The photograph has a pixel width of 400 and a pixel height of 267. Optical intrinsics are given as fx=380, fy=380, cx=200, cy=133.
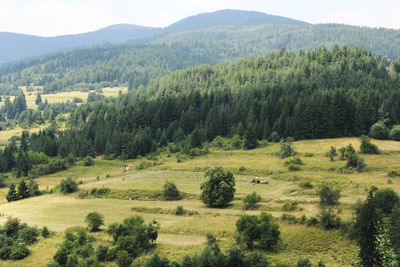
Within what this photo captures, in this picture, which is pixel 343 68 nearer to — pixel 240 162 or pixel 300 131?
pixel 300 131

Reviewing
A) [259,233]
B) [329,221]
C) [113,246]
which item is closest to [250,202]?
[259,233]

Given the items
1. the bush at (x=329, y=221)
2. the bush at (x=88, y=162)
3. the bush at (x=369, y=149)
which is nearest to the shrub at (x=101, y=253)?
the bush at (x=329, y=221)

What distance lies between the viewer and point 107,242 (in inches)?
2511

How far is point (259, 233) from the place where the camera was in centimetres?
5719

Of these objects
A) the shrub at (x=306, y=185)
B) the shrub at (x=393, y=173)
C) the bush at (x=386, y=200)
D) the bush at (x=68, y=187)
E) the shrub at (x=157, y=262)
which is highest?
the bush at (x=386, y=200)

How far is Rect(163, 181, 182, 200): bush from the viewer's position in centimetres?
8673

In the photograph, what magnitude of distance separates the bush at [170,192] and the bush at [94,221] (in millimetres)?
19532

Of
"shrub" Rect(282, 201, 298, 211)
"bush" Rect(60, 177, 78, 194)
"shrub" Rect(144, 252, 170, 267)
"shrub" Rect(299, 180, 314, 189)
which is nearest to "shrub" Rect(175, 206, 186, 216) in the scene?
"shrub" Rect(282, 201, 298, 211)

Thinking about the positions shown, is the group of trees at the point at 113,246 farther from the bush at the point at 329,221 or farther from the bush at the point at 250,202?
the bush at the point at 329,221

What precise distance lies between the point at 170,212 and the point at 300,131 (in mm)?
70527

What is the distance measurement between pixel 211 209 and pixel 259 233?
20539 millimetres

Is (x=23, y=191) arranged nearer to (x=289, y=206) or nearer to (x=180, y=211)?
(x=180, y=211)

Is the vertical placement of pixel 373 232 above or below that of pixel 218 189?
above

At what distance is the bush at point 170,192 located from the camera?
8673 cm
